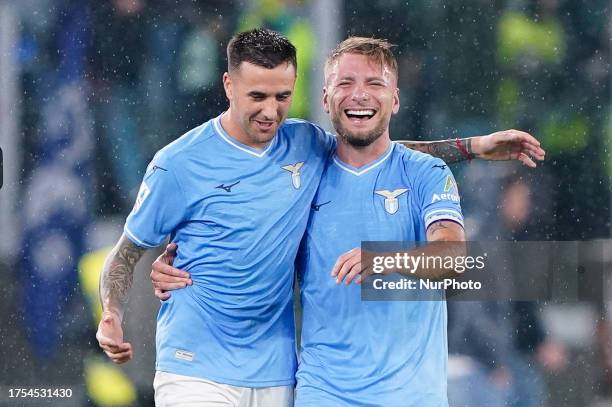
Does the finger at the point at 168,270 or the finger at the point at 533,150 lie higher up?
the finger at the point at 533,150

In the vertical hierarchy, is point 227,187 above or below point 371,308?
above

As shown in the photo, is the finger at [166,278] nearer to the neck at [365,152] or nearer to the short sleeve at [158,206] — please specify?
the short sleeve at [158,206]

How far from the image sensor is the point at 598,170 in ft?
10.0

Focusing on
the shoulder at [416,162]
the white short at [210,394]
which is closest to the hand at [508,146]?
the shoulder at [416,162]

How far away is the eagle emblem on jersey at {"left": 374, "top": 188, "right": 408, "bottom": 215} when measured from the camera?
195 cm

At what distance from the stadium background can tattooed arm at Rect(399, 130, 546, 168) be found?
748 millimetres

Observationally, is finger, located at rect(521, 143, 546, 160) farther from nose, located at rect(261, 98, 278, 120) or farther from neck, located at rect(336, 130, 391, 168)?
nose, located at rect(261, 98, 278, 120)

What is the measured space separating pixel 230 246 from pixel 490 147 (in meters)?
0.67

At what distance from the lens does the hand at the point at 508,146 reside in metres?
2.17

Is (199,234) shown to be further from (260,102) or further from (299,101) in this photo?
(299,101)

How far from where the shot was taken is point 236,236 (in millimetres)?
1925

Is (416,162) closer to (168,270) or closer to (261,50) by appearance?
(261,50)

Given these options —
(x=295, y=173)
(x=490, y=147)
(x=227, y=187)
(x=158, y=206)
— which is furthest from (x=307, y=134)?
(x=490, y=147)

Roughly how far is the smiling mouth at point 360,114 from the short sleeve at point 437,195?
0.49 feet
